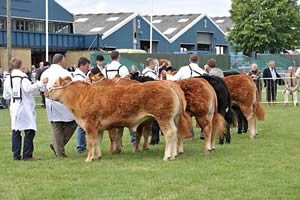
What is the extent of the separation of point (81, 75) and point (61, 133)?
1291mm

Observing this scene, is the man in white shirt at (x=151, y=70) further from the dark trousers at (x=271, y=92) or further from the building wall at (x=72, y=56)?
the building wall at (x=72, y=56)

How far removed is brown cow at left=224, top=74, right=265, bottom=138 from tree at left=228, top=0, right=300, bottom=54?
49.9 meters

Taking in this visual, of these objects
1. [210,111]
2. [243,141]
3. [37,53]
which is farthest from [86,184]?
[37,53]

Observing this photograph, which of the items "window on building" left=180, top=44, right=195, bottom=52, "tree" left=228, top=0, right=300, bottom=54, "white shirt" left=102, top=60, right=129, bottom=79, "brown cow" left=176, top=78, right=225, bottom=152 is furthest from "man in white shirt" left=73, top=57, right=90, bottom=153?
"window on building" left=180, top=44, right=195, bottom=52

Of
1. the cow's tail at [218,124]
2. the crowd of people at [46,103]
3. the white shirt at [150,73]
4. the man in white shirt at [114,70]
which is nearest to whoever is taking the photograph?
the crowd of people at [46,103]

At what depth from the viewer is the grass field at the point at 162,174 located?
30.2ft

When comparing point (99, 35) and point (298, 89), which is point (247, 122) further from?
point (99, 35)

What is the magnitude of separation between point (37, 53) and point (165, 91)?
44.5 meters

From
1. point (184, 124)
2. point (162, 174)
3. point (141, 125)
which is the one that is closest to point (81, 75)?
point (141, 125)

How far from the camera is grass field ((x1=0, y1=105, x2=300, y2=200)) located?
9.21 meters

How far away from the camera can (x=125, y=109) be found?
12.1 m

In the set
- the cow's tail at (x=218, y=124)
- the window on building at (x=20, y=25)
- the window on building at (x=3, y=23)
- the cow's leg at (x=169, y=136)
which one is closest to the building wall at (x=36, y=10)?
the window on building at (x=3, y=23)

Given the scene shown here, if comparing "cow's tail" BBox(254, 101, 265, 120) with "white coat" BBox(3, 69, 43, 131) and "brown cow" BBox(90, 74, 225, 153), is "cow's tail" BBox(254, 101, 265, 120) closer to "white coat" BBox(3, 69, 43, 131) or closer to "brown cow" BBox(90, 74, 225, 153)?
"brown cow" BBox(90, 74, 225, 153)

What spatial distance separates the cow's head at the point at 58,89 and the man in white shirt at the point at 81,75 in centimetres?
43
